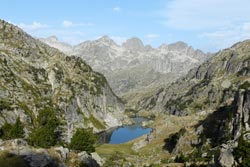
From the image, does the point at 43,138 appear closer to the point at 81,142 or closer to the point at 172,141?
the point at 81,142

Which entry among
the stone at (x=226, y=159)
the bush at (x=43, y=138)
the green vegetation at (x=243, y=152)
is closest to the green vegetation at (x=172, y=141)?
the bush at (x=43, y=138)

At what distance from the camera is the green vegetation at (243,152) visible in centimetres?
7875

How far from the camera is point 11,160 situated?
78562 mm

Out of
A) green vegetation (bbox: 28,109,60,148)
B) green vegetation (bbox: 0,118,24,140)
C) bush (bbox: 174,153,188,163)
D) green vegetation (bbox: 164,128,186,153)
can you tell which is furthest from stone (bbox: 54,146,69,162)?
green vegetation (bbox: 164,128,186,153)

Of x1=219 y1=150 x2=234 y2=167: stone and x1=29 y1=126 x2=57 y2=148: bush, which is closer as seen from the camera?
x1=219 y1=150 x2=234 y2=167: stone

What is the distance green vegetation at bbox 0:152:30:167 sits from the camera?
7688 centimetres

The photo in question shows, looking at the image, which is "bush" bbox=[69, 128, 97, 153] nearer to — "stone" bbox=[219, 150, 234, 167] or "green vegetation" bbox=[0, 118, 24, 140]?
"green vegetation" bbox=[0, 118, 24, 140]

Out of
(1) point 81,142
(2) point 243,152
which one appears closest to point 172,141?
(1) point 81,142

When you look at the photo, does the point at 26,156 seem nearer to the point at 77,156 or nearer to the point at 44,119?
the point at 77,156

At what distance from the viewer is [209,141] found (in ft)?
518

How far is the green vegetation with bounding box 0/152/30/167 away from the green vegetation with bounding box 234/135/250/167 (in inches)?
1808

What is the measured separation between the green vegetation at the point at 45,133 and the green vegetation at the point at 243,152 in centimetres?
5966

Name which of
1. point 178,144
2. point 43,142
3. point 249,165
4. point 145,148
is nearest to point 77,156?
point 43,142

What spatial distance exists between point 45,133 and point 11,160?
1583 inches
